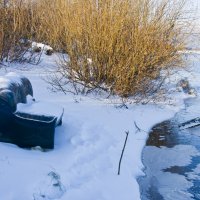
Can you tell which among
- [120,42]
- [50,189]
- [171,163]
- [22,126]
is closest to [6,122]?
[22,126]

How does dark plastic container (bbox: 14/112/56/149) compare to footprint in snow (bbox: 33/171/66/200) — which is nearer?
footprint in snow (bbox: 33/171/66/200)

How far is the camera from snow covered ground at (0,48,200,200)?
4859 mm

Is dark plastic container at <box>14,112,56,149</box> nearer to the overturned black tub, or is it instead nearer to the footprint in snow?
the overturned black tub

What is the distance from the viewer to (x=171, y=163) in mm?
6969

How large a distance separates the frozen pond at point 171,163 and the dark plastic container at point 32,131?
146 centimetres

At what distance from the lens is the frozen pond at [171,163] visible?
5.82 meters

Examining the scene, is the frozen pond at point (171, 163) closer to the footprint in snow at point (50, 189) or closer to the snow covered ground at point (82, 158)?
the snow covered ground at point (82, 158)

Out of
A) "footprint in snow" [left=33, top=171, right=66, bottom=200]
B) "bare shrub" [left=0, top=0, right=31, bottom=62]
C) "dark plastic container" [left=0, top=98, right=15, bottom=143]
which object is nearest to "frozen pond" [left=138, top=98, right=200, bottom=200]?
"footprint in snow" [left=33, top=171, right=66, bottom=200]

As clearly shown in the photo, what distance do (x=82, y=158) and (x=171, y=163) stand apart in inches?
66.6

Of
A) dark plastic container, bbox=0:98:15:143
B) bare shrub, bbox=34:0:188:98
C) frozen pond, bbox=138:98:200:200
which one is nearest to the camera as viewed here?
frozen pond, bbox=138:98:200:200

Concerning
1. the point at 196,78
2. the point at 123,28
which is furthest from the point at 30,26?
the point at 196,78

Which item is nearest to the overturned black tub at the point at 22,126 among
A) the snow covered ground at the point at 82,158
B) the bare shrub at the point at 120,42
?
the snow covered ground at the point at 82,158

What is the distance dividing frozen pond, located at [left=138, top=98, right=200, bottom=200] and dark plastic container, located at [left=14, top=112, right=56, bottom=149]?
146cm

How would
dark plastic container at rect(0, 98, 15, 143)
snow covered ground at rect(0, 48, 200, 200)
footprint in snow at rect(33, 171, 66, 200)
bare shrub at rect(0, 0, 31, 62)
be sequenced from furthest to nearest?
bare shrub at rect(0, 0, 31, 62)
dark plastic container at rect(0, 98, 15, 143)
snow covered ground at rect(0, 48, 200, 200)
footprint in snow at rect(33, 171, 66, 200)
